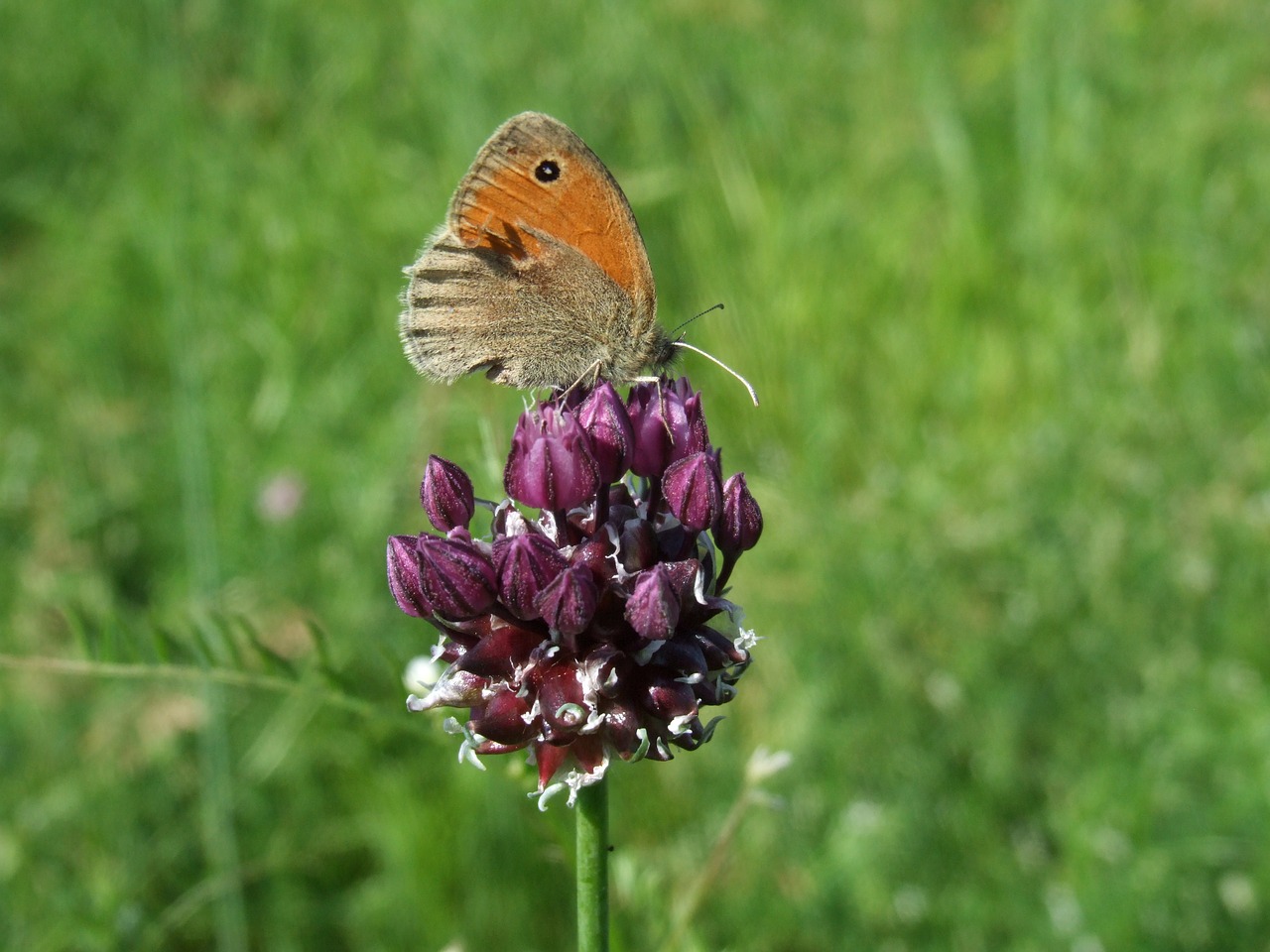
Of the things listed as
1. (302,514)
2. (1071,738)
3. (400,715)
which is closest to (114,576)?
(302,514)

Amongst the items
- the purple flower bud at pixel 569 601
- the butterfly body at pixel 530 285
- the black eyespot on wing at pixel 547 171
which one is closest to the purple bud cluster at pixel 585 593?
the purple flower bud at pixel 569 601

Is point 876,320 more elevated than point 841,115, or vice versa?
point 841,115

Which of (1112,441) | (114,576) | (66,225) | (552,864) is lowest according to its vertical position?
(552,864)

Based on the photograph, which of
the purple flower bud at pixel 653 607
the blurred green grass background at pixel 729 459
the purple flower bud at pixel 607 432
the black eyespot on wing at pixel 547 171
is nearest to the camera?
the purple flower bud at pixel 653 607

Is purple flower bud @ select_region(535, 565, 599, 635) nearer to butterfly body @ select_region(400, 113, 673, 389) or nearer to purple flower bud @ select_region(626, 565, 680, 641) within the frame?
purple flower bud @ select_region(626, 565, 680, 641)

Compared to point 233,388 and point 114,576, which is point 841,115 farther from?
point 114,576

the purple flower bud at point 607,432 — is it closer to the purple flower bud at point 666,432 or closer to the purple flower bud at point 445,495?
the purple flower bud at point 666,432

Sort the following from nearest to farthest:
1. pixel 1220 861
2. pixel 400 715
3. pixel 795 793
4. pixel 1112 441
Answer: pixel 400 715, pixel 1220 861, pixel 795 793, pixel 1112 441
